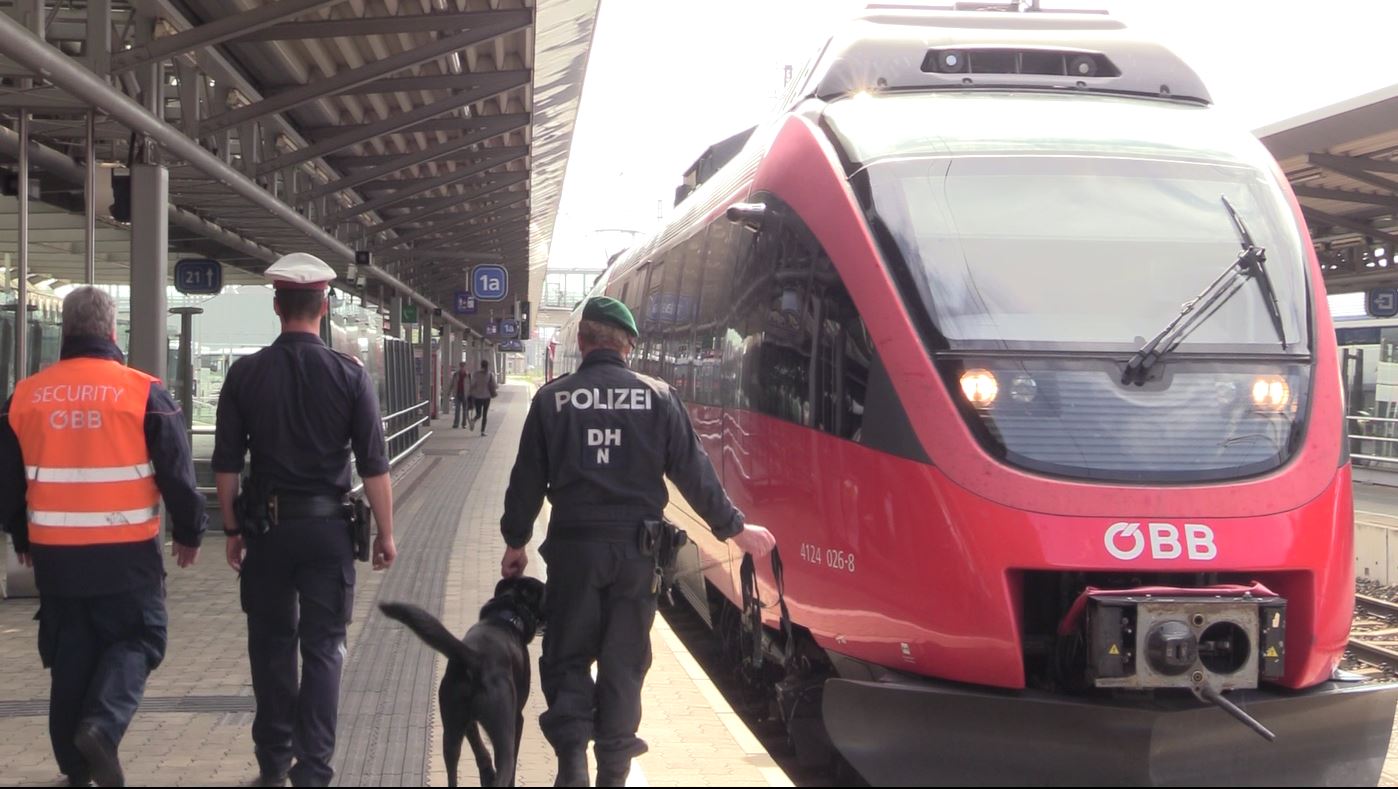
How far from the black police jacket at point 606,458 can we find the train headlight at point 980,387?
1.07 metres

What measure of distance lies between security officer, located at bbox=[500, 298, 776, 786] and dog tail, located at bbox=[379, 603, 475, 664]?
41 centimetres

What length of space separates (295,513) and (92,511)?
72 cm

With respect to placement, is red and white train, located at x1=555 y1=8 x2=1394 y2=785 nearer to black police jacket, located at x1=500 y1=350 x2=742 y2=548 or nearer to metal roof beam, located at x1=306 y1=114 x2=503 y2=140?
black police jacket, located at x1=500 y1=350 x2=742 y2=548

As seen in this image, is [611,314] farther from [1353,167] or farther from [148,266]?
[1353,167]

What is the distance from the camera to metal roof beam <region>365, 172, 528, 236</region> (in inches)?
808

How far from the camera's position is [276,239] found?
58.9ft

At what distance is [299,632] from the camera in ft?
16.9

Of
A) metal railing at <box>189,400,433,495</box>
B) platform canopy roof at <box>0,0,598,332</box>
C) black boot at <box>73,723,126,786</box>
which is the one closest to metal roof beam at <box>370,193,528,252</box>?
platform canopy roof at <box>0,0,598,332</box>

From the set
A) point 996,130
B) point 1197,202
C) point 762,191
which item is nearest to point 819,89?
point 762,191

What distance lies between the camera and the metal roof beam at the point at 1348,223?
63.2ft

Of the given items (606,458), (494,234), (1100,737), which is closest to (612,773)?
(606,458)

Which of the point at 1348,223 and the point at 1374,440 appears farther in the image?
the point at 1374,440

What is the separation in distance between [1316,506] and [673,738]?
8.66 ft

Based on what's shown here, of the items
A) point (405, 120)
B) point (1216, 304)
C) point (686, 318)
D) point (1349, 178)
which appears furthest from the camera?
point (1349, 178)
